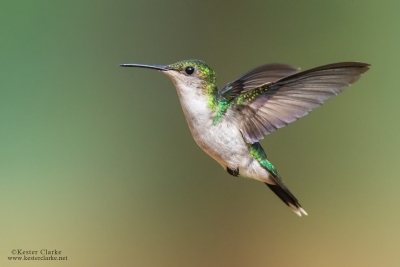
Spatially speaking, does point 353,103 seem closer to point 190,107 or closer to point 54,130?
point 190,107

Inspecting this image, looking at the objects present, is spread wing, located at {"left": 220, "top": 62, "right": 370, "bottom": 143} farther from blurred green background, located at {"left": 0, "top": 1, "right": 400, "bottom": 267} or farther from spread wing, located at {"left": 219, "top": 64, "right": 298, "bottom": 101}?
blurred green background, located at {"left": 0, "top": 1, "right": 400, "bottom": 267}

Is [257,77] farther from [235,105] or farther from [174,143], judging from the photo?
[174,143]

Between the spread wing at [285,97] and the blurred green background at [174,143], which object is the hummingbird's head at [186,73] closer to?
the spread wing at [285,97]

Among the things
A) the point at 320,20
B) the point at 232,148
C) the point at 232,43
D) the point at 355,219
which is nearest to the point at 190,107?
the point at 232,148

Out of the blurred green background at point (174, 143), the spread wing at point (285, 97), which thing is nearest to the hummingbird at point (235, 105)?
the spread wing at point (285, 97)

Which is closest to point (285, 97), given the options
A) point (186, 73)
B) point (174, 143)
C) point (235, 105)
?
point (235, 105)
